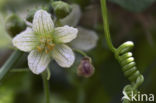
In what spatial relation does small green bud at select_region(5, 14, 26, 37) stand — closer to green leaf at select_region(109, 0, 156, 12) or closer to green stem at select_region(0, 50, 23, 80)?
green stem at select_region(0, 50, 23, 80)

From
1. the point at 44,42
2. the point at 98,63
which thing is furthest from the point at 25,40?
the point at 98,63

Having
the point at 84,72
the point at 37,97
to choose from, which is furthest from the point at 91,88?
the point at 84,72

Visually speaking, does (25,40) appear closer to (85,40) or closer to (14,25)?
(14,25)

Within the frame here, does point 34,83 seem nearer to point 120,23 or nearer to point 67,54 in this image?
point 120,23

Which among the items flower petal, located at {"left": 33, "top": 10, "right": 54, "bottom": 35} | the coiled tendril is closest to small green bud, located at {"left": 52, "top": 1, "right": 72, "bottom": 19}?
flower petal, located at {"left": 33, "top": 10, "right": 54, "bottom": 35}

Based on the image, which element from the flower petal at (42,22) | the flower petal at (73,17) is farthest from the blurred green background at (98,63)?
the flower petal at (42,22)

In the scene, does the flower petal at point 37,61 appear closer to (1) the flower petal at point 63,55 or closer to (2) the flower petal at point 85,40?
(1) the flower petal at point 63,55
